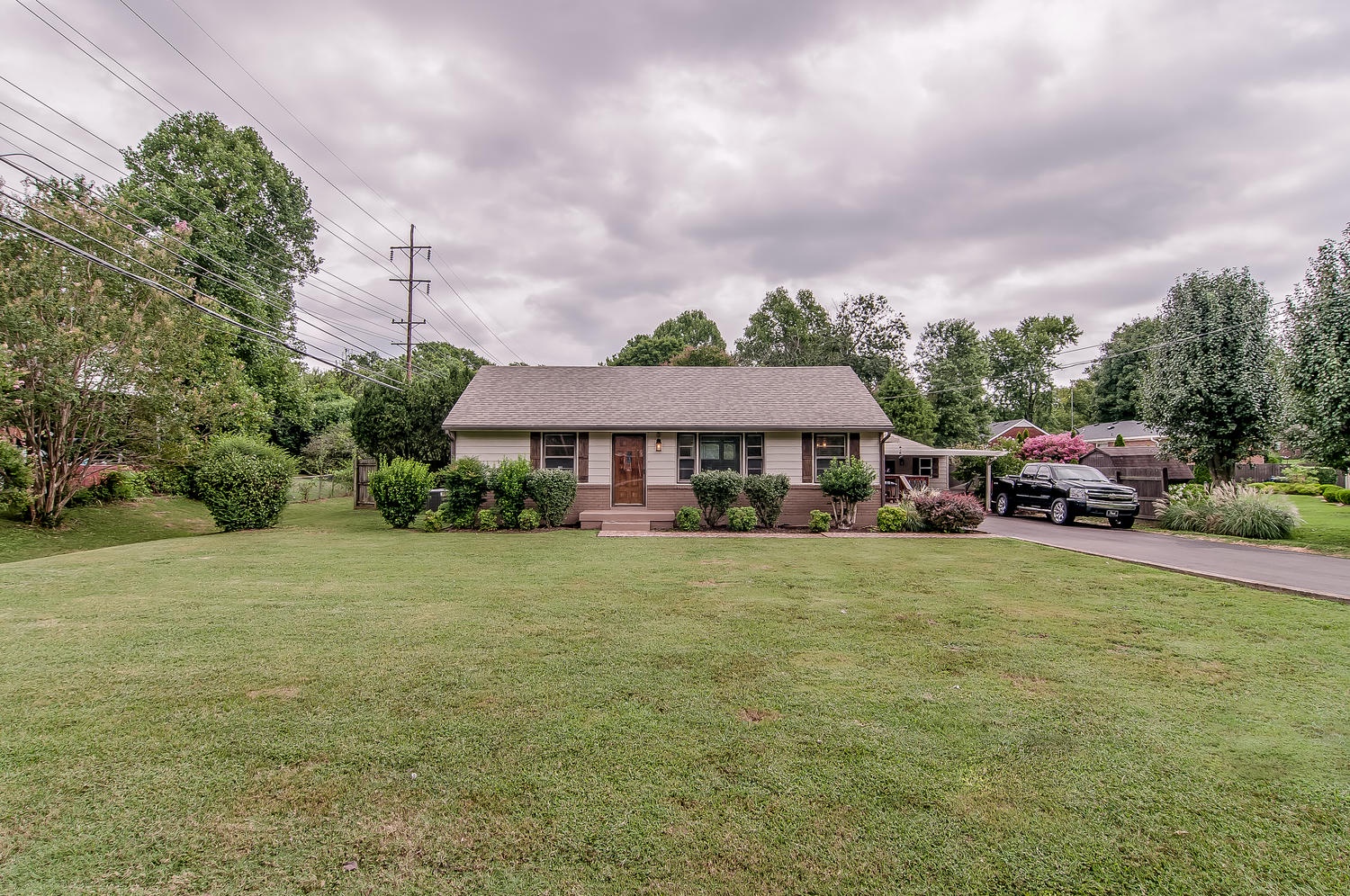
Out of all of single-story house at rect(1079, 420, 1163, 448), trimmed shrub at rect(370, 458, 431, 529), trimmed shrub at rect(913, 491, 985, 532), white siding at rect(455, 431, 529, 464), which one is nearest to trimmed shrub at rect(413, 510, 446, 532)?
trimmed shrub at rect(370, 458, 431, 529)

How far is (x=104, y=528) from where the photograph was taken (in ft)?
43.6

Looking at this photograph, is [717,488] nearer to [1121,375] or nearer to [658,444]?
[658,444]

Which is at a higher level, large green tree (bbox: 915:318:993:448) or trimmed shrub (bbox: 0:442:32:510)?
large green tree (bbox: 915:318:993:448)

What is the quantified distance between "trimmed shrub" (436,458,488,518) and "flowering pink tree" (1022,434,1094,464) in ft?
70.9

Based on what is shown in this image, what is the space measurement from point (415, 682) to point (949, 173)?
612 inches

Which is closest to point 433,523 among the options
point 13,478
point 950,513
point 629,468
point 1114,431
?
point 629,468

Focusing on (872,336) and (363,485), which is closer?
(363,485)

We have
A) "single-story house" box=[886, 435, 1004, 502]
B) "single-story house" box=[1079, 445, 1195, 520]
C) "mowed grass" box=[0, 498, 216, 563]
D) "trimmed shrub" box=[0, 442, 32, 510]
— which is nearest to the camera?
"mowed grass" box=[0, 498, 216, 563]

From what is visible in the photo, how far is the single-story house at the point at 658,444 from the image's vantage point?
14828mm

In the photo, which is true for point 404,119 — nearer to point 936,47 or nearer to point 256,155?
point 936,47

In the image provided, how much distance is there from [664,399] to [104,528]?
1400 cm

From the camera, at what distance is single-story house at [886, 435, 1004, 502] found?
17.8 m

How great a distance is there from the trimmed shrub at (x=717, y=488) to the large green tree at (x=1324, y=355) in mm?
11779

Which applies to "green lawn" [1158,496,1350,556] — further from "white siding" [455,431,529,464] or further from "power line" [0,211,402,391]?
"power line" [0,211,402,391]
